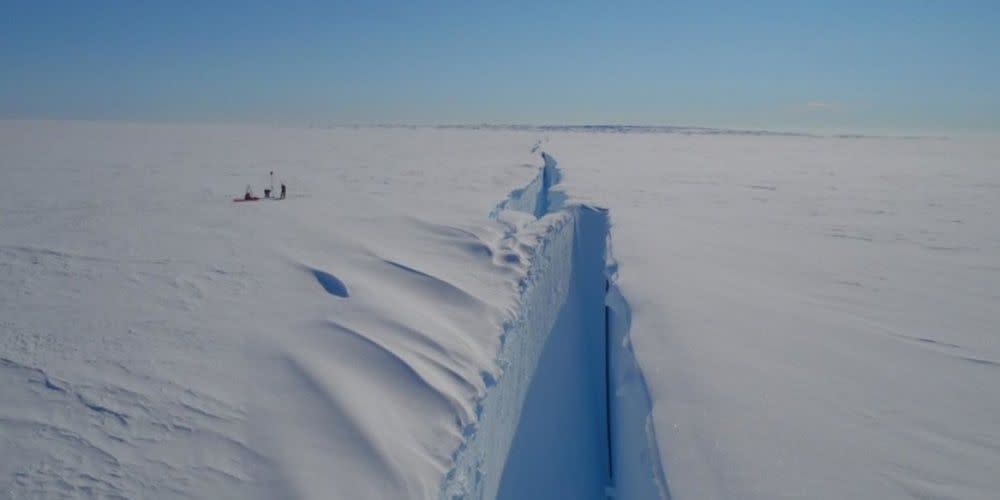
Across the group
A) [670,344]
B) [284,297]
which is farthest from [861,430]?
[284,297]

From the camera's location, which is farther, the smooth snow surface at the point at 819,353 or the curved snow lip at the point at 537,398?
the curved snow lip at the point at 537,398

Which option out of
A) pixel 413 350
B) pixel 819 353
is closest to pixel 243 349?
pixel 413 350

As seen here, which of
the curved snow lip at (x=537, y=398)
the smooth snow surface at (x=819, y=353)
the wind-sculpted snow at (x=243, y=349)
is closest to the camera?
the wind-sculpted snow at (x=243, y=349)

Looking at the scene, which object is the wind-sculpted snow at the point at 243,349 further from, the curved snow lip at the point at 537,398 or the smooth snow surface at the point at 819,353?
the smooth snow surface at the point at 819,353

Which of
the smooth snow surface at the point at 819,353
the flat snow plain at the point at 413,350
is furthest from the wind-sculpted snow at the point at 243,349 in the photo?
the smooth snow surface at the point at 819,353

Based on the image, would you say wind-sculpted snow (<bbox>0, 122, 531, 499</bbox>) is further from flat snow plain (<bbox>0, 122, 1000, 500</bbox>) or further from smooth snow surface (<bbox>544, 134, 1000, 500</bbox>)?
smooth snow surface (<bbox>544, 134, 1000, 500</bbox>)

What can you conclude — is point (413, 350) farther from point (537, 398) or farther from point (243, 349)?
point (537, 398)

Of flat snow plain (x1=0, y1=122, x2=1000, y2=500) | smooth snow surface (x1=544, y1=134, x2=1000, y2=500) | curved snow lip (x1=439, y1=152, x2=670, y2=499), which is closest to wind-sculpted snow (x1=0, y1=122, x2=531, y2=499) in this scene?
flat snow plain (x1=0, y1=122, x2=1000, y2=500)
